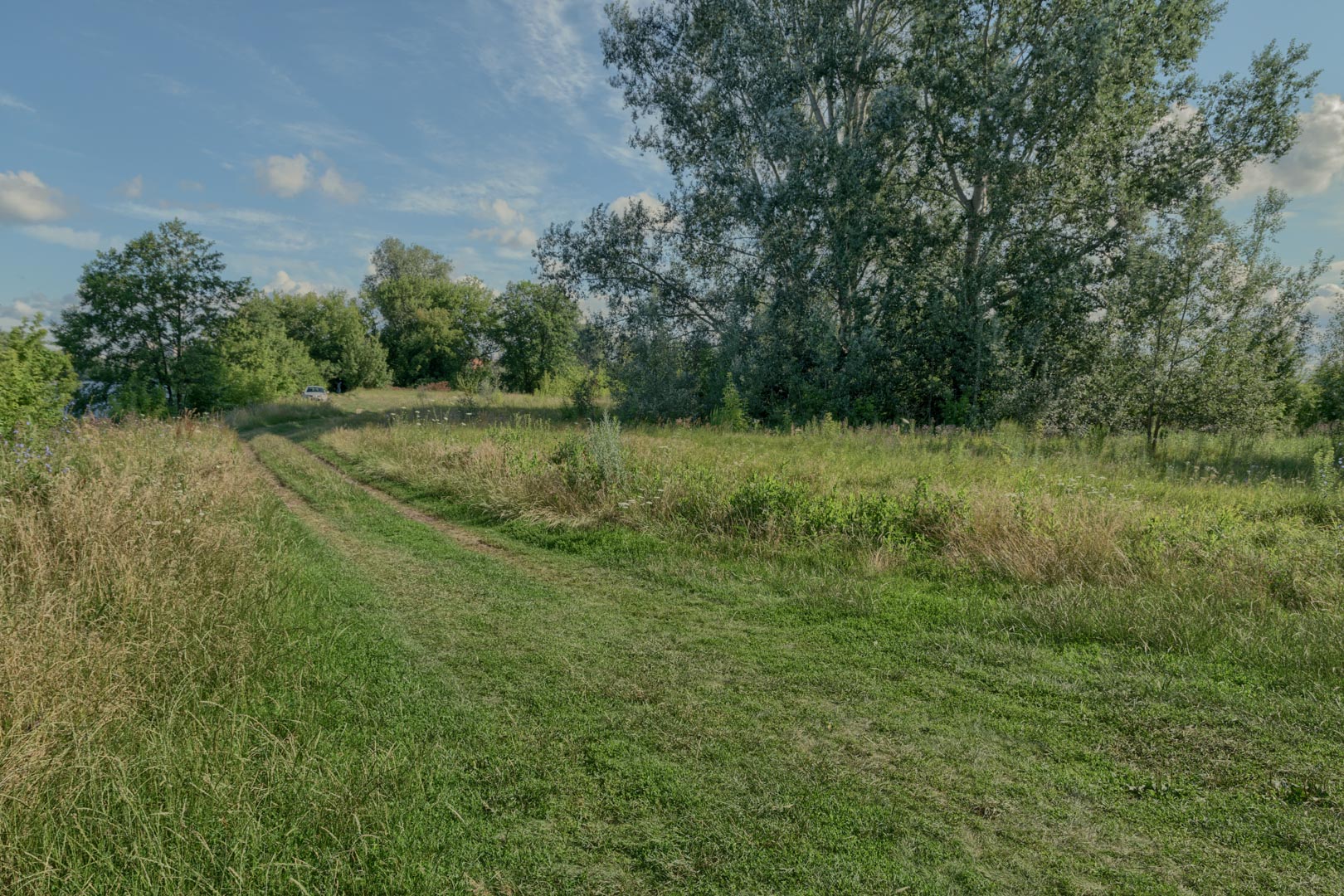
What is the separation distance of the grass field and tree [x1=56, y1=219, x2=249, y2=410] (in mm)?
41325

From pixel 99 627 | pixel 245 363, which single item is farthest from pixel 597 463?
pixel 245 363

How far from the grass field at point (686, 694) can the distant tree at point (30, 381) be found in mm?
4643

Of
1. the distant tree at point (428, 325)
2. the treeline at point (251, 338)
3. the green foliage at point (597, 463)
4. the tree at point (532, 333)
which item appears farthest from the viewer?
the distant tree at point (428, 325)

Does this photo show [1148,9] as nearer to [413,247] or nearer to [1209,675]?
[1209,675]

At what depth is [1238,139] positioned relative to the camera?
672 inches

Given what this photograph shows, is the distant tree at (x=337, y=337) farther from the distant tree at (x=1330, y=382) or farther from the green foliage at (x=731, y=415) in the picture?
the distant tree at (x=1330, y=382)

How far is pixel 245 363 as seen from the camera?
1575 inches

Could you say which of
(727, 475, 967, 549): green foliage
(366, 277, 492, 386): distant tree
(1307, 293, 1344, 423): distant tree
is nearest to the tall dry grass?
(727, 475, 967, 549): green foliage

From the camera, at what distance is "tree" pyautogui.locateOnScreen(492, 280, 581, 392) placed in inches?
2076

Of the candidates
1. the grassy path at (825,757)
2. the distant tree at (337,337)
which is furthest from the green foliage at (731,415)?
the distant tree at (337,337)

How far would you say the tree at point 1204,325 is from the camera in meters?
14.0

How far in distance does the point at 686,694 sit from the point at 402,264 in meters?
72.7

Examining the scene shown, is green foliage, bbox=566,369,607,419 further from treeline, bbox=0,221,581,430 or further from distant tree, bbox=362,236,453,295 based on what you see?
distant tree, bbox=362,236,453,295

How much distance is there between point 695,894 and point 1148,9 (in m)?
22.4
